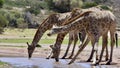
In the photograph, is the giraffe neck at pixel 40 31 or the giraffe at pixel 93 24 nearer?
the giraffe at pixel 93 24

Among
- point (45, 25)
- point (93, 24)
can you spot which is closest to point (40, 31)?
point (45, 25)

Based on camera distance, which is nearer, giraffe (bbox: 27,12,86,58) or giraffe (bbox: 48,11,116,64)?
giraffe (bbox: 48,11,116,64)

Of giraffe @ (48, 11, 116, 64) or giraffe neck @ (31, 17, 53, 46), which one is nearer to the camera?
giraffe @ (48, 11, 116, 64)

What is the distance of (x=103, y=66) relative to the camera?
19.7 m

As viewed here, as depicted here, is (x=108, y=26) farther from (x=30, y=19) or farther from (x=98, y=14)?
(x=30, y=19)

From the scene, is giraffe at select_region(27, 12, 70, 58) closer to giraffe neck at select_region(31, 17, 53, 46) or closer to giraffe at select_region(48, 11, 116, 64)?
giraffe neck at select_region(31, 17, 53, 46)

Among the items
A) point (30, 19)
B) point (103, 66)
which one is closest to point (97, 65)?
point (103, 66)

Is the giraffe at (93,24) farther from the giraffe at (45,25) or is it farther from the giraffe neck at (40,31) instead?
the giraffe neck at (40,31)

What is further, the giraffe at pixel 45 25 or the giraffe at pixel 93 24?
the giraffe at pixel 45 25

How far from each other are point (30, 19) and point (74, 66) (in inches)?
1827

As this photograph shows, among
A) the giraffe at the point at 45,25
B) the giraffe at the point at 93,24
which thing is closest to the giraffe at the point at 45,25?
the giraffe at the point at 45,25

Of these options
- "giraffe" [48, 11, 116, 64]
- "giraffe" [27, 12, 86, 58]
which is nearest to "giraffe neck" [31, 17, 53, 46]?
"giraffe" [27, 12, 86, 58]

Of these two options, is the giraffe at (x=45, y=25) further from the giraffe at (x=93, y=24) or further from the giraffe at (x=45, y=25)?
the giraffe at (x=93, y=24)

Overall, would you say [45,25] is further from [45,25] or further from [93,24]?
[93,24]
